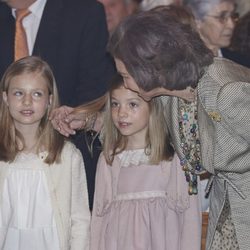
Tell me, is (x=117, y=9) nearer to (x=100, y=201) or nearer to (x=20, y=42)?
(x=20, y=42)

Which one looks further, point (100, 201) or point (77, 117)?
point (100, 201)

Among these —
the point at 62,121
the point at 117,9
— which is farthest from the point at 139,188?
the point at 117,9

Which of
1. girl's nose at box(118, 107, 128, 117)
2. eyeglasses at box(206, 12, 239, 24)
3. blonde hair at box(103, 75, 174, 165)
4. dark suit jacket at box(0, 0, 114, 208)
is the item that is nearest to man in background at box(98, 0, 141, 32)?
eyeglasses at box(206, 12, 239, 24)

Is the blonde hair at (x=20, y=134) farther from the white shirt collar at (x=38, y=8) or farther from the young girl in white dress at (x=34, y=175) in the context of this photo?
the white shirt collar at (x=38, y=8)

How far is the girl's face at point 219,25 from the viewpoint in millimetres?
3949

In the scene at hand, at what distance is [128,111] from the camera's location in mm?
2914

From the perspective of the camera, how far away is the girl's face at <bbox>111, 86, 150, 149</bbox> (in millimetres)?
2908

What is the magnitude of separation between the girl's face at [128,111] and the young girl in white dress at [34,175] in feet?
0.76

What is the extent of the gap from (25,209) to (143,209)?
0.48 m

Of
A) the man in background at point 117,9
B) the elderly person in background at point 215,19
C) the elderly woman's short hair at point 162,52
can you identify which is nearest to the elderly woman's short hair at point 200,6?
the elderly person in background at point 215,19

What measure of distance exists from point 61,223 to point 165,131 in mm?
570

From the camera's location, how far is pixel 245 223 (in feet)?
8.24

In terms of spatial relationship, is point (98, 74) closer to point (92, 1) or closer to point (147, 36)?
point (92, 1)

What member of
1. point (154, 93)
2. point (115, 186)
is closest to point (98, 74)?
point (115, 186)
